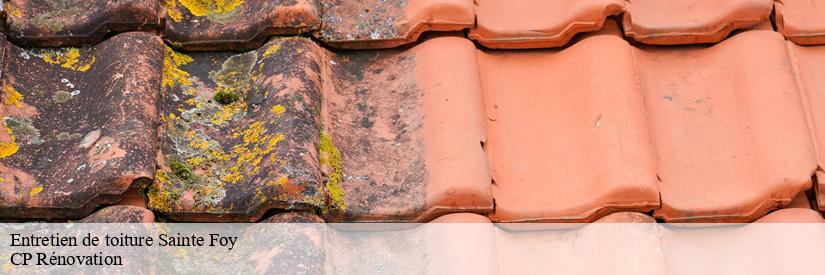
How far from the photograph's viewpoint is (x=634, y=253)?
226 cm

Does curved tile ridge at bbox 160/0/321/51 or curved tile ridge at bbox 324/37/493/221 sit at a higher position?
curved tile ridge at bbox 160/0/321/51

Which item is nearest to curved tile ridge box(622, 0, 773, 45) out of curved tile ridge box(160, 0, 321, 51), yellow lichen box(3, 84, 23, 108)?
curved tile ridge box(160, 0, 321, 51)

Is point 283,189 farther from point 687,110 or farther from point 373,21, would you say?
point 687,110

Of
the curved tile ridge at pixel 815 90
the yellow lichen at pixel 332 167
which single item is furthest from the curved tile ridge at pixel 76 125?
the curved tile ridge at pixel 815 90

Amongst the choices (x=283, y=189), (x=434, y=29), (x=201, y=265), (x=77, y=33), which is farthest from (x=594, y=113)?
(x=77, y=33)

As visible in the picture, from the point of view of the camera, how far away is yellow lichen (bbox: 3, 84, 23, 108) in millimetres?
Answer: 2355

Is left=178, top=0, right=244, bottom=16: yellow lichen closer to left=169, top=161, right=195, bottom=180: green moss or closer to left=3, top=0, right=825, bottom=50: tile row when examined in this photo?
left=3, top=0, right=825, bottom=50: tile row

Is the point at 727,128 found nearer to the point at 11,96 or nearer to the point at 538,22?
the point at 538,22

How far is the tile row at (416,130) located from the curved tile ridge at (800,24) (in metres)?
0.04

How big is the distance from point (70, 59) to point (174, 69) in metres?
0.20

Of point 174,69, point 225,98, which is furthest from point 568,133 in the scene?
point 174,69

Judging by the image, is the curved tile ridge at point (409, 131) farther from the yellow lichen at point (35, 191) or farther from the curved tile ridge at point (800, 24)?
the curved tile ridge at point (800, 24)

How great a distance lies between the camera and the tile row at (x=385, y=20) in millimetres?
2516

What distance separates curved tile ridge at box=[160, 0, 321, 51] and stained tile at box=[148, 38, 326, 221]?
2cm
